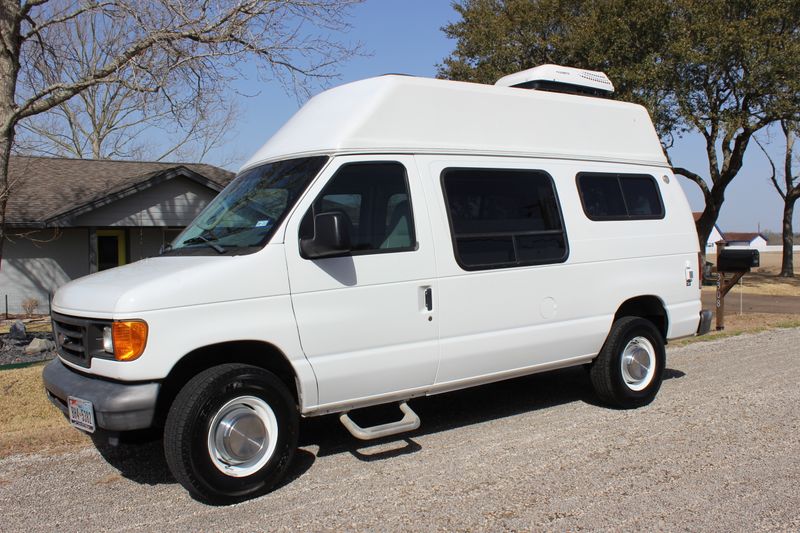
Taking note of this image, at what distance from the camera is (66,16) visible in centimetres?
1030

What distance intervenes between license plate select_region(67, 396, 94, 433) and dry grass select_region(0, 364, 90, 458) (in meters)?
1.43

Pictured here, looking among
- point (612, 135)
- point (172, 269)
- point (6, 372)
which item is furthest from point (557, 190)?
point (6, 372)

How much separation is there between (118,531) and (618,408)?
14.9 feet

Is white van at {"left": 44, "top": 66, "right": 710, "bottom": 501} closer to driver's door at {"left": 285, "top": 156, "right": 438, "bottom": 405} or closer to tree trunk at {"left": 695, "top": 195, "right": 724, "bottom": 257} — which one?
driver's door at {"left": 285, "top": 156, "right": 438, "bottom": 405}

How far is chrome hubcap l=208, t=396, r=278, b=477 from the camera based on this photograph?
4.56 m

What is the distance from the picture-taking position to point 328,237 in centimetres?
466

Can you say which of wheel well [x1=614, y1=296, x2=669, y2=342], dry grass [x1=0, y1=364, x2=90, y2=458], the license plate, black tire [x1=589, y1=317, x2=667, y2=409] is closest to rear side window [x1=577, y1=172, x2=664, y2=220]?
wheel well [x1=614, y1=296, x2=669, y2=342]

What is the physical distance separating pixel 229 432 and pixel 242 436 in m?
0.10

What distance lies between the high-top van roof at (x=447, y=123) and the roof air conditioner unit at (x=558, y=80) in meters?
0.33

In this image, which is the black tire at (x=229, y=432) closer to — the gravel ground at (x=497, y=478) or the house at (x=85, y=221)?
the gravel ground at (x=497, y=478)

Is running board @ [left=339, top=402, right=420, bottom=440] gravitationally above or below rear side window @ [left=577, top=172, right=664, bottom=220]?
below

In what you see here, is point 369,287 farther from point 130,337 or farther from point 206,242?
point 130,337

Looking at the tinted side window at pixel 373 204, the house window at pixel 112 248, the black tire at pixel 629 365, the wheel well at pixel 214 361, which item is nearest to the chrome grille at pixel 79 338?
the wheel well at pixel 214 361

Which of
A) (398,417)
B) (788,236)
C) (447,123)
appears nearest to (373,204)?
(447,123)
